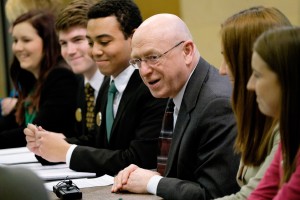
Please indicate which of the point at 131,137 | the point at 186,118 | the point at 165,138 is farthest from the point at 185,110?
the point at 131,137

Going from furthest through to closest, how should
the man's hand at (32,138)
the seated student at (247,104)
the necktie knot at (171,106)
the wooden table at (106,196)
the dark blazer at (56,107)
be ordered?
the dark blazer at (56,107) → the man's hand at (32,138) → the necktie knot at (171,106) → the wooden table at (106,196) → the seated student at (247,104)

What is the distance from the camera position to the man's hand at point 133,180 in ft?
8.71

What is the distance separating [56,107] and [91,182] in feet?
5.30

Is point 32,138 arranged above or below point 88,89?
below

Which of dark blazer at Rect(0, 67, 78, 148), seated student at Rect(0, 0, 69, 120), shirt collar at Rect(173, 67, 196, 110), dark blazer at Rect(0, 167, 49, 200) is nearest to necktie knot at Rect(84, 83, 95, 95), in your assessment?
dark blazer at Rect(0, 67, 78, 148)

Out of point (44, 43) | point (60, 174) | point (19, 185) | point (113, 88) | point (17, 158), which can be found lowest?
point (17, 158)

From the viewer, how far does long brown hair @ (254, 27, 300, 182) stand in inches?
73.2

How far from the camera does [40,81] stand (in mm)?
4672

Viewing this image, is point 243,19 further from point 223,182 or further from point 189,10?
point 189,10

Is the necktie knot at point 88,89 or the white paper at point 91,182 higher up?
the necktie knot at point 88,89

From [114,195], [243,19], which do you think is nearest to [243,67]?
[243,19]

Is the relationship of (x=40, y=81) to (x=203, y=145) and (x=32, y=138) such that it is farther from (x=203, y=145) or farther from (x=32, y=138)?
(x=203, y=145)

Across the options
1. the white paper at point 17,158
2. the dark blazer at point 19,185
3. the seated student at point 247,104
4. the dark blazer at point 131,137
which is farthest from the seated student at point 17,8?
the dark blazer at point 19,185

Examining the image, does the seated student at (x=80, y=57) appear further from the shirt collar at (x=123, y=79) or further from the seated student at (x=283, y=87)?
the seated student at (x=283, y=87)
